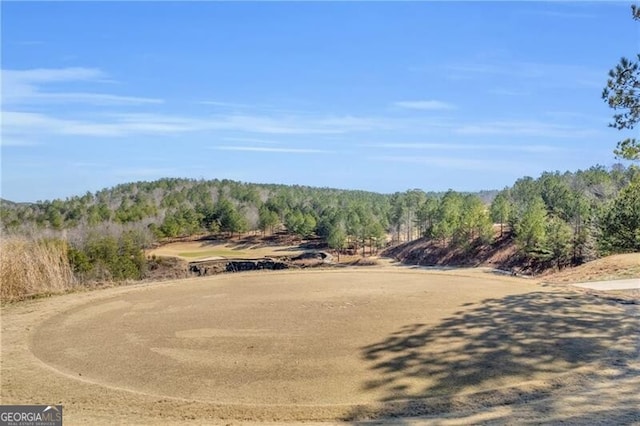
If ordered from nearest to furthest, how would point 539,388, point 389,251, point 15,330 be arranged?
point 539,388
point 15,330
point 389,251

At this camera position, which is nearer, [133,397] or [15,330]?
[133,397]

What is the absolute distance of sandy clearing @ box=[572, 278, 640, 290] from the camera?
512 inches

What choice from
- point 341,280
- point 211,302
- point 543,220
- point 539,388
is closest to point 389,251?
point 543,220

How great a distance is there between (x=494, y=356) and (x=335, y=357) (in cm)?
265

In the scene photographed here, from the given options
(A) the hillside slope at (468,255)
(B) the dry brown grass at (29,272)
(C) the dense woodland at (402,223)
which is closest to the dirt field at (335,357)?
(B) the dry brown grass at (29,272)

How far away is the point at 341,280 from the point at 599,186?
50.4 metres

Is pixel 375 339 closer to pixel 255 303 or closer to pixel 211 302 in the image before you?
pixel 255 303

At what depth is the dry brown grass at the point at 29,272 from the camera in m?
15.5

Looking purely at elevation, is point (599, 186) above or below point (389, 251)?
above

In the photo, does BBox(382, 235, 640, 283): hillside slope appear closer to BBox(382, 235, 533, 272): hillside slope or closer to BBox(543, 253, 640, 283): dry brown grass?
BBox(382, 235, 533, 272): hillside slope

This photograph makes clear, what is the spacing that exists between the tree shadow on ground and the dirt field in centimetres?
3

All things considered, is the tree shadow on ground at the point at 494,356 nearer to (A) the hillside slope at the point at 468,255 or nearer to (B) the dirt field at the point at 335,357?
(B) the dirt field at the point at 335,357

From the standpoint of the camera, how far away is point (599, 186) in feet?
181

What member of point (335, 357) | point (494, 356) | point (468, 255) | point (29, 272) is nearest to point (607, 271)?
point (494, 356)
